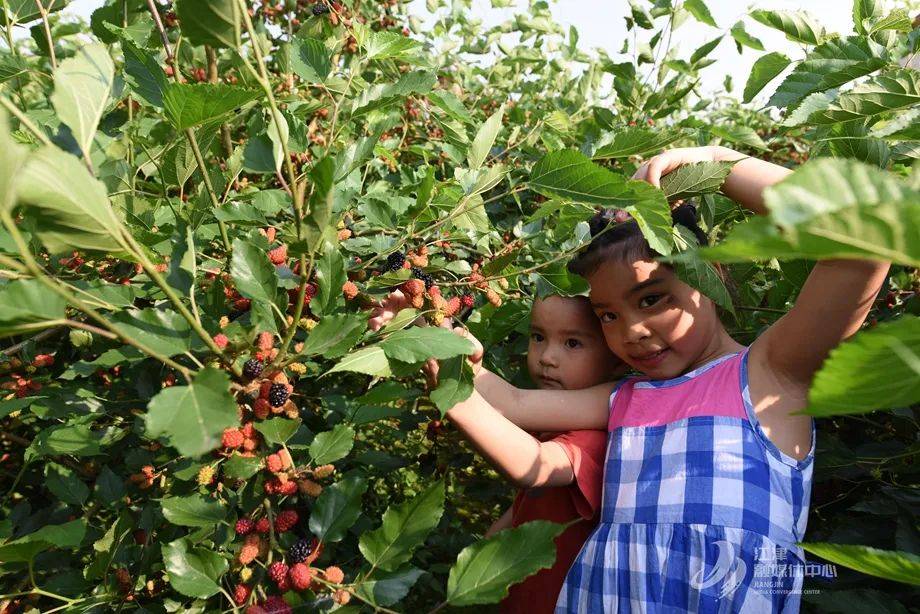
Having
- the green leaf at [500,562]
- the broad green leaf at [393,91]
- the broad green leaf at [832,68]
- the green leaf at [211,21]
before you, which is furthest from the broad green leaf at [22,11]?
the broad green leaf at [832,68]

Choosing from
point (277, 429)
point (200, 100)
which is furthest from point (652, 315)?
point (200, 100)

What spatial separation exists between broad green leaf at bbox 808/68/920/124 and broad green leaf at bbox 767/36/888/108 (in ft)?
0.21

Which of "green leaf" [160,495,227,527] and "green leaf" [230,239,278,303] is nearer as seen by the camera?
"green leaf" [230,239,278,303]

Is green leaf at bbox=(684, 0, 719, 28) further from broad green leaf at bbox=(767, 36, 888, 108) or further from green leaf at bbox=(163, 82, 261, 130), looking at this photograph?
green leaf at bbox=(163, 82, 261, 130)

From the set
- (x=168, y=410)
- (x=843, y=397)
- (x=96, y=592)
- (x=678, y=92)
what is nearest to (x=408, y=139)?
(x=678, y=92)

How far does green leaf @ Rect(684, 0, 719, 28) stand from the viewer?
3.95 ft

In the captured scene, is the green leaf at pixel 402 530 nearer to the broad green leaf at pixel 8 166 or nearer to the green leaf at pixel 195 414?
the green leaf at pixel 195 414

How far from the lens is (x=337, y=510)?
28.7 inches

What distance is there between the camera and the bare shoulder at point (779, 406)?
3.12 feet

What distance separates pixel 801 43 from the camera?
1.07 m

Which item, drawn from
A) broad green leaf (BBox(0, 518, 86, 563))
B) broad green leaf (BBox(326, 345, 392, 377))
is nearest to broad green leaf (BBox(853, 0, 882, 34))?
broad green leaf (BBox(326, 345, 392, 377))

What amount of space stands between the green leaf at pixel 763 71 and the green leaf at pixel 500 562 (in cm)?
83

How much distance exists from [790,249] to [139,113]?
1.18m

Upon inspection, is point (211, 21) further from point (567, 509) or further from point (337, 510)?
point (567, 509)
